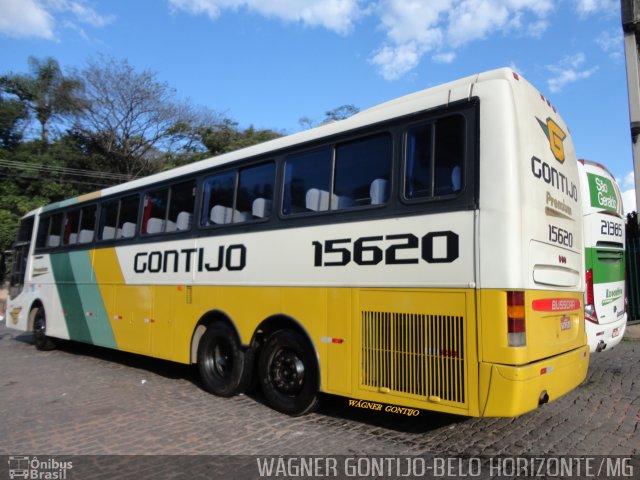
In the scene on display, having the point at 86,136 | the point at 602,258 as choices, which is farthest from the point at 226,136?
the point at 602,258

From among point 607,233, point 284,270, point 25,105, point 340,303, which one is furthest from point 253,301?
point 25,105

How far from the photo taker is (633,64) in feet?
40.4

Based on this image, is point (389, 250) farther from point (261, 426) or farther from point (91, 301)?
point (91, 301)

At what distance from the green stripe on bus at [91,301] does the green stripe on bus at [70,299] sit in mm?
151

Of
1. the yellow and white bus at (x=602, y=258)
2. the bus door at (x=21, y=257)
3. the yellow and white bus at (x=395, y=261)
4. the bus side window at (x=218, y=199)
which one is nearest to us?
the yellow and white bus at (x=395, y=261)

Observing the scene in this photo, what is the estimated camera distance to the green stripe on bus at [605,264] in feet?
23.5

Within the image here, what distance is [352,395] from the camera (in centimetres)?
479

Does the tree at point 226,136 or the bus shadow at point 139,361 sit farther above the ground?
the tree at point 226,136

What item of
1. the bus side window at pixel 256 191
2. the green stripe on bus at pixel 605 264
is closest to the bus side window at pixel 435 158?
the bus side window at pixel 256 191

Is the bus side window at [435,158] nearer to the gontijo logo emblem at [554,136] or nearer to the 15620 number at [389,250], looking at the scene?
the 15620 number at [389,250]

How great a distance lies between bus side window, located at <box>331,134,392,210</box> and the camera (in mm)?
4875

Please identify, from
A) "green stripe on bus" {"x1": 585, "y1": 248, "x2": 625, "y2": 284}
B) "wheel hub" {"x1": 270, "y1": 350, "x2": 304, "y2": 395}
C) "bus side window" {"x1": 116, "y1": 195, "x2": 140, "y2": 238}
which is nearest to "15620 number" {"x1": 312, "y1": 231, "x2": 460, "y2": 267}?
"wheel hub" {"x1": 270, "y1": 350, "x2": 304, "y2": 395}

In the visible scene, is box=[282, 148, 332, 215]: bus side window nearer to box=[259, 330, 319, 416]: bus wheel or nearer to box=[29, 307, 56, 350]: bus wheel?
box=[259, 330, 319, 416]: bus wheel

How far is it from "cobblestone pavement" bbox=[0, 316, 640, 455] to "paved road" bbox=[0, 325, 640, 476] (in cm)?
1
